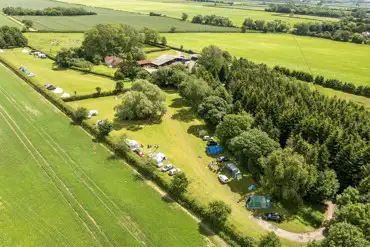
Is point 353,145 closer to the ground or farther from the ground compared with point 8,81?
farther from the ground

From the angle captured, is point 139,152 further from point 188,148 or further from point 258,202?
point 258,202

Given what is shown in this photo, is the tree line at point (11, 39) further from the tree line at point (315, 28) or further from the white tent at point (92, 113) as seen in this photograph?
the tree line at point (315, 28)

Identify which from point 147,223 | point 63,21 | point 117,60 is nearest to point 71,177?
point 147,223

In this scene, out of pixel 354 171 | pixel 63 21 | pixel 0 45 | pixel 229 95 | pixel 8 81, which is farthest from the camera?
pixel 63 21

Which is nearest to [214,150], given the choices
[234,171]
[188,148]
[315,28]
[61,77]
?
[188,148]

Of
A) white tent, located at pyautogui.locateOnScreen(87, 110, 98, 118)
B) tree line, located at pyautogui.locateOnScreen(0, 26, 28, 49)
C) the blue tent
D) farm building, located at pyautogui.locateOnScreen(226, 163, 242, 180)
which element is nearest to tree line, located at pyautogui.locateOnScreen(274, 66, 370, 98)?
the blue tent

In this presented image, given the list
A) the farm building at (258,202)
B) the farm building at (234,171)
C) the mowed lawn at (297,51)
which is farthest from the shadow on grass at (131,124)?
the mowed lawn at (297,51)

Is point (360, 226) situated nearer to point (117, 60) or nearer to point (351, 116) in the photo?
point (351, 116)
